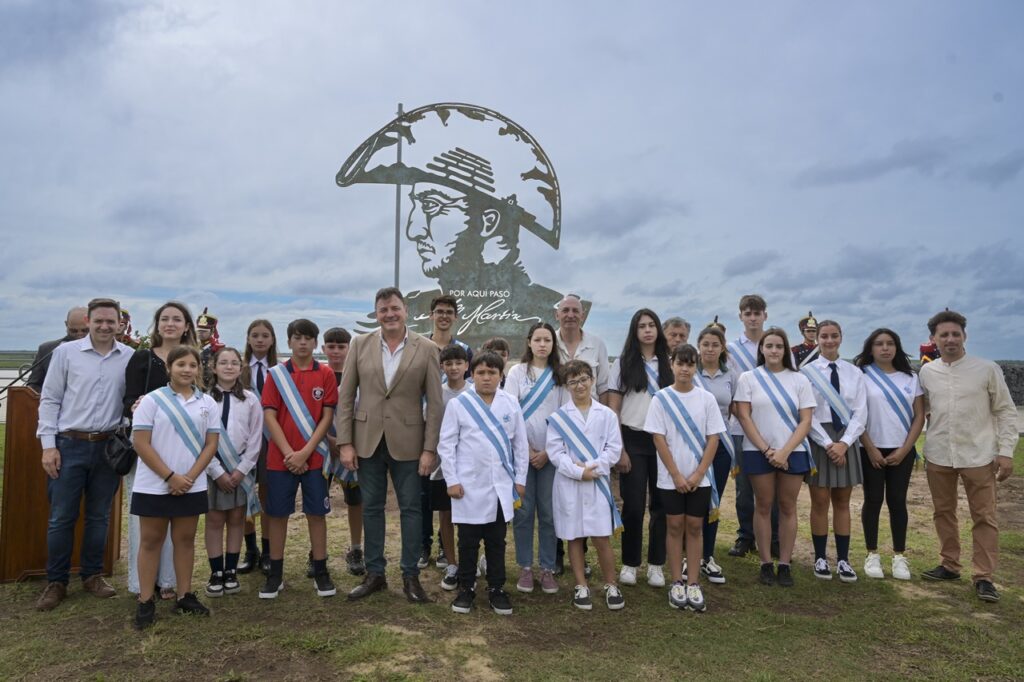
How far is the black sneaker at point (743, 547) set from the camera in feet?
17.2

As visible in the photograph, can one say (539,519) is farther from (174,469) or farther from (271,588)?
(174,469)

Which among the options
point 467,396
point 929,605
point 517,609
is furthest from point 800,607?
point 467,396

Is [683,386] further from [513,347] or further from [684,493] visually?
[513,347]

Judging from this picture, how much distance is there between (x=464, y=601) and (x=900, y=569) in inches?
126

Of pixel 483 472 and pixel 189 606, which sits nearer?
pixel 189 606

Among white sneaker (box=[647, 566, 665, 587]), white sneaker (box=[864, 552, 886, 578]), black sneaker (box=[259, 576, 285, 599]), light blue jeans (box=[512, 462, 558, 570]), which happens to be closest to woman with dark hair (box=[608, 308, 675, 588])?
white sneaker (box=[647, 566, 665, 587])

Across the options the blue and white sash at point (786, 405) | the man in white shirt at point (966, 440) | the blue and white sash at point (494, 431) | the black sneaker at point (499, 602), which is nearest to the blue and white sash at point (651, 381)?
the blue and white sash at point (786, 405)

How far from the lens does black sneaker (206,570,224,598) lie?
13.7 feet

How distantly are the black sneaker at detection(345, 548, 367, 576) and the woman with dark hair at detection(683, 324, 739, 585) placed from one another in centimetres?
246

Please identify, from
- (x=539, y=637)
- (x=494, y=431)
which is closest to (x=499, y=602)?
(x=539, y=637)

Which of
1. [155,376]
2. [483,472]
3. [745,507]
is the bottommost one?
[745,507]

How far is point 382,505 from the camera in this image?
4262 millimetres

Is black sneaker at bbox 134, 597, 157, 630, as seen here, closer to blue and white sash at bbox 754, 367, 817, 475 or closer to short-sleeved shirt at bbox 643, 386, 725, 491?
short-sleeved shirt at bbox 643, 386, 725, 491

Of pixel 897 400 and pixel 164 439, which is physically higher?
pixel 897 400
